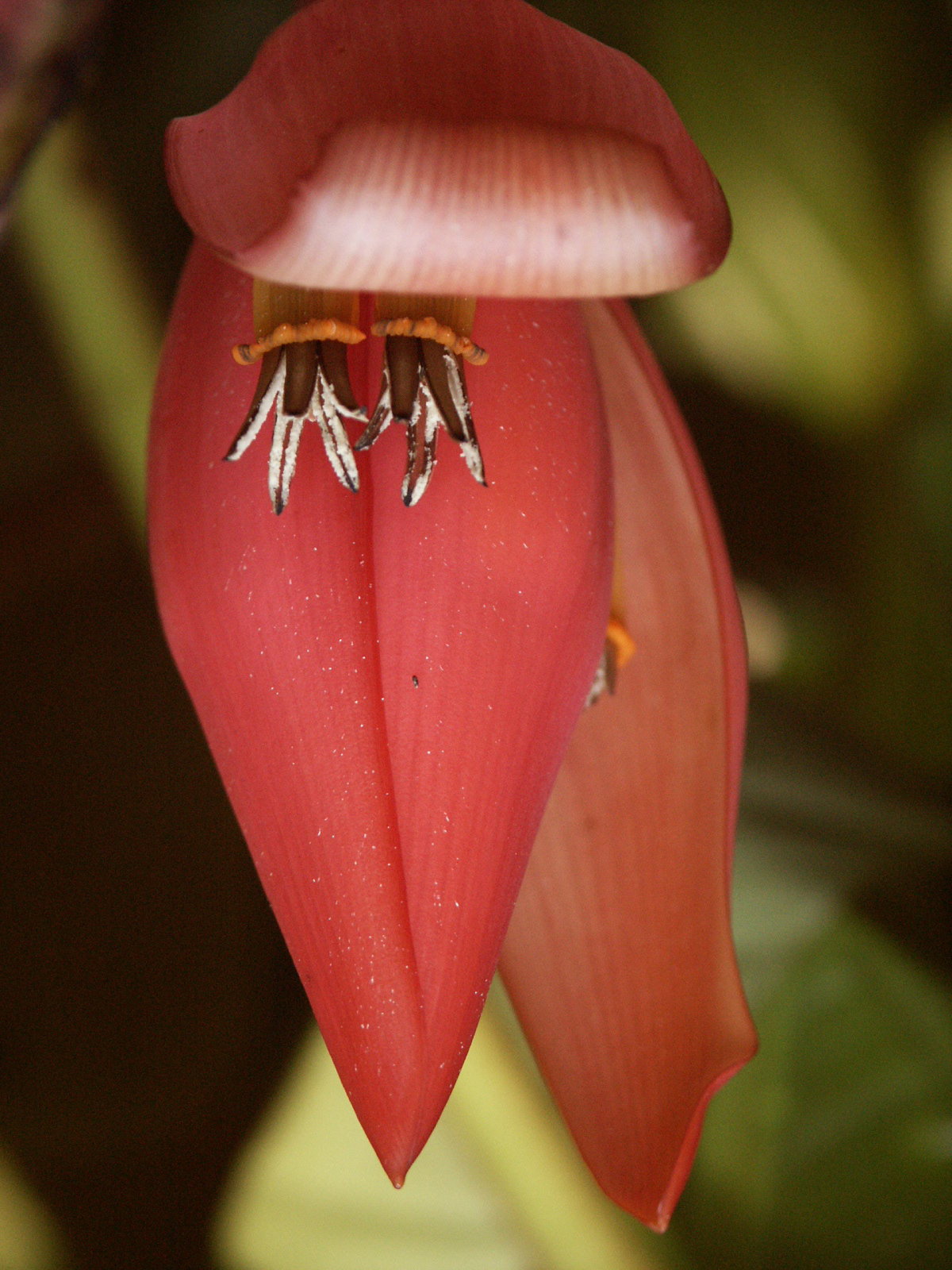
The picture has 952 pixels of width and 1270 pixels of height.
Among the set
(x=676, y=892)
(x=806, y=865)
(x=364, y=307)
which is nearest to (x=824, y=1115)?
(x=806, y=865)

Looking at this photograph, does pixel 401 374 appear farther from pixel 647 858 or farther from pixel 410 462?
pixel 647 858

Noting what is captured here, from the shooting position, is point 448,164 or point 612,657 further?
point 612,657

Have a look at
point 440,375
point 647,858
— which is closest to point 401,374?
point 440,375

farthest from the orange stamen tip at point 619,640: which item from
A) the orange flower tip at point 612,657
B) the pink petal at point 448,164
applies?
the pink petal at point 448,164

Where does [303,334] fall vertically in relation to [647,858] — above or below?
above

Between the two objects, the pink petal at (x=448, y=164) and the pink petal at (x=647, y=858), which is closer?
the pink petal at (x=448, y=164)

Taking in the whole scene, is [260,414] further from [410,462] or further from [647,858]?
[647,858]

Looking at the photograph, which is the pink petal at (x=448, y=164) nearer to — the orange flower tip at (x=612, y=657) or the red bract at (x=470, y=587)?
the red bract at (x=470, y=587)

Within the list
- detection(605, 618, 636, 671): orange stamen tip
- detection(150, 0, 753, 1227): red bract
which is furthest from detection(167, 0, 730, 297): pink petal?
detection(605, 618, 636, 671): orange stamen tip
